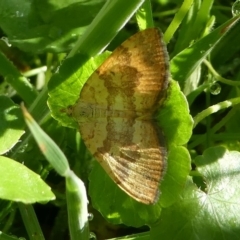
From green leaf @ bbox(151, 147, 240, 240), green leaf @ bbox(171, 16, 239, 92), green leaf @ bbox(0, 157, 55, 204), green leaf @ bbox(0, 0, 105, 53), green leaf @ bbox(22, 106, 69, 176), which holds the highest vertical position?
green leaf @ bbox(22, 106, 69, 176)

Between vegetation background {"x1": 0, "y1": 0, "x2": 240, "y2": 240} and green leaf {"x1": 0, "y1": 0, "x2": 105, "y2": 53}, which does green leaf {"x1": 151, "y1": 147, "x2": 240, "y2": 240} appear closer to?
vegetation background {"x1": 0, "y1": 0, "x2": 240, "y2": 240}

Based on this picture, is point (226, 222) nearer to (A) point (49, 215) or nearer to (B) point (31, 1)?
(A) point (49, 215)

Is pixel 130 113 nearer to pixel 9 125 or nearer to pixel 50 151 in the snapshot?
pixel 9 125

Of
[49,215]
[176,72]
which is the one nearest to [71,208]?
[176,72]

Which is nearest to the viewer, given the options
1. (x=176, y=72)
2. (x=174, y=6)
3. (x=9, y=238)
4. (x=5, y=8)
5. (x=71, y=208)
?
(x=71, y=208)

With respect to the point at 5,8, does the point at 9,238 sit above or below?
below

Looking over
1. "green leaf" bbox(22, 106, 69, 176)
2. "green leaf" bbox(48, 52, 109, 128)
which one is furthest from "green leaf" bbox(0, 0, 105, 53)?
"green leaf" bbox(22, 106, 69, 176)

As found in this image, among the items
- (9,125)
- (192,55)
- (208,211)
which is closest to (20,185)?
(9,125)
